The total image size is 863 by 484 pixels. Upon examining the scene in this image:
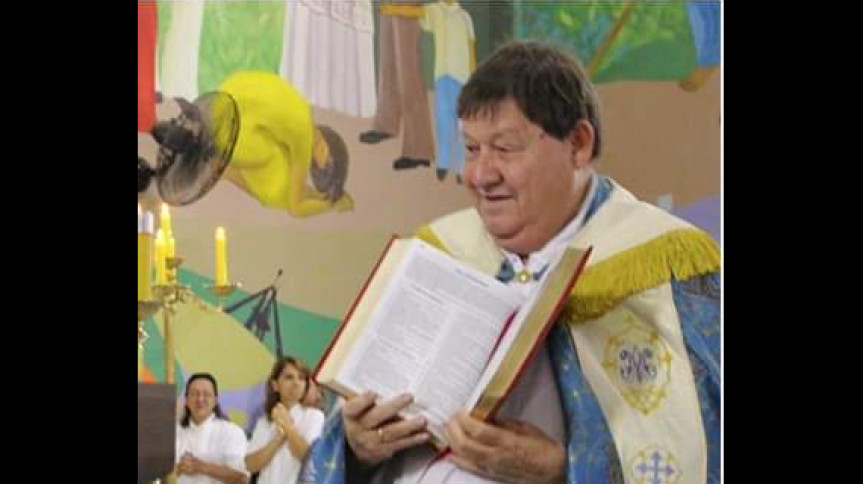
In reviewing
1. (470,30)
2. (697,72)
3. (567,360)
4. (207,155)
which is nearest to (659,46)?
(697,72)

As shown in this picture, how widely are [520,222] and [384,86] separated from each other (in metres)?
0.36

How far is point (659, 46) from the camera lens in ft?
11.6

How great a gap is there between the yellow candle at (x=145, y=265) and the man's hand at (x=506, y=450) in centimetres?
62

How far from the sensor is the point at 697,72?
354cm

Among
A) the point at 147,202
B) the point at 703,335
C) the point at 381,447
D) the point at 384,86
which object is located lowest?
the point at 381,447

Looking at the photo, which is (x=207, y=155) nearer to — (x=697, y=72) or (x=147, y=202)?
(x=147, y=202)

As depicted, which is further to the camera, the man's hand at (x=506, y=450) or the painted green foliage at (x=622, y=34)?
the painted green foliage at (x=622, y=34)

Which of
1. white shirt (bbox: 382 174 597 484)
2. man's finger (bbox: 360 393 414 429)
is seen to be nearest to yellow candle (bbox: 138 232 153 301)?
man's finger (bbox: 360 393 414 429)

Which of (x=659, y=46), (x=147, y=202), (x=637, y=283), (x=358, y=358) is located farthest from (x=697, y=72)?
(x=147, y=202)

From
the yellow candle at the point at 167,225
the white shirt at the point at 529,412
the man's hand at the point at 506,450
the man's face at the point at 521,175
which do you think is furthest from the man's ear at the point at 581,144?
the yellow candle at the point at 167,225

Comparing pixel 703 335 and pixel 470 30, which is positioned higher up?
pixel 470 30

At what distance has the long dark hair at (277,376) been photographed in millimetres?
3504

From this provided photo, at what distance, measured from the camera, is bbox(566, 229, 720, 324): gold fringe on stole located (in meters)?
3.47

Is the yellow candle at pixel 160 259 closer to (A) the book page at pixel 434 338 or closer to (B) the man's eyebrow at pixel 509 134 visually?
(A) the book page at pixel 434 338
